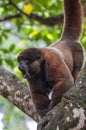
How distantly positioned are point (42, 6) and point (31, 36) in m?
0.43

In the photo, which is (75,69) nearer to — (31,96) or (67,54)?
(67,54)

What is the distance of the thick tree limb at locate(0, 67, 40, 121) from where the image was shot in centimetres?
332

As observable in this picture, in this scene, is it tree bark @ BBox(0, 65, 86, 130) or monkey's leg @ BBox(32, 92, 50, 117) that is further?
monkey's leg @ BBox(32, 92, 50, 117)

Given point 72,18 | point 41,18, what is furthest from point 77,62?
point 41,18

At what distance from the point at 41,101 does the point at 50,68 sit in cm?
29

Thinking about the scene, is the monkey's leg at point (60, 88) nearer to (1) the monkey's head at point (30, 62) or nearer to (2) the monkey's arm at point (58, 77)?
(2) the monkey's arm at point (58, 77)

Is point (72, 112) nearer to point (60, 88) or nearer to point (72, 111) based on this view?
point (72, 111)

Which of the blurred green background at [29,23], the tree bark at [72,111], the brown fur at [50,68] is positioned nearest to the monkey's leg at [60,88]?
the brown fur at [50,68]

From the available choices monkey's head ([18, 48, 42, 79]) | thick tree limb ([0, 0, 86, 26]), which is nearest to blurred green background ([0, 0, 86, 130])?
thick tree limb ([0, 0, 86, 26])

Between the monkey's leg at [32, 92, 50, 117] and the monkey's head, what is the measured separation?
20cm

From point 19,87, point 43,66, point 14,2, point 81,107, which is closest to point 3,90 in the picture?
point 19,87

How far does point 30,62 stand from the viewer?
328 cm

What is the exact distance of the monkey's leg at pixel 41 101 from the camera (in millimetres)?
3421

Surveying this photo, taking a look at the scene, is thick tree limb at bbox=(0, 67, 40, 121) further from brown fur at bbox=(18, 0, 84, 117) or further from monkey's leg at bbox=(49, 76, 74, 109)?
monkey's leg at bbox=(49, 76, 74, 109)
